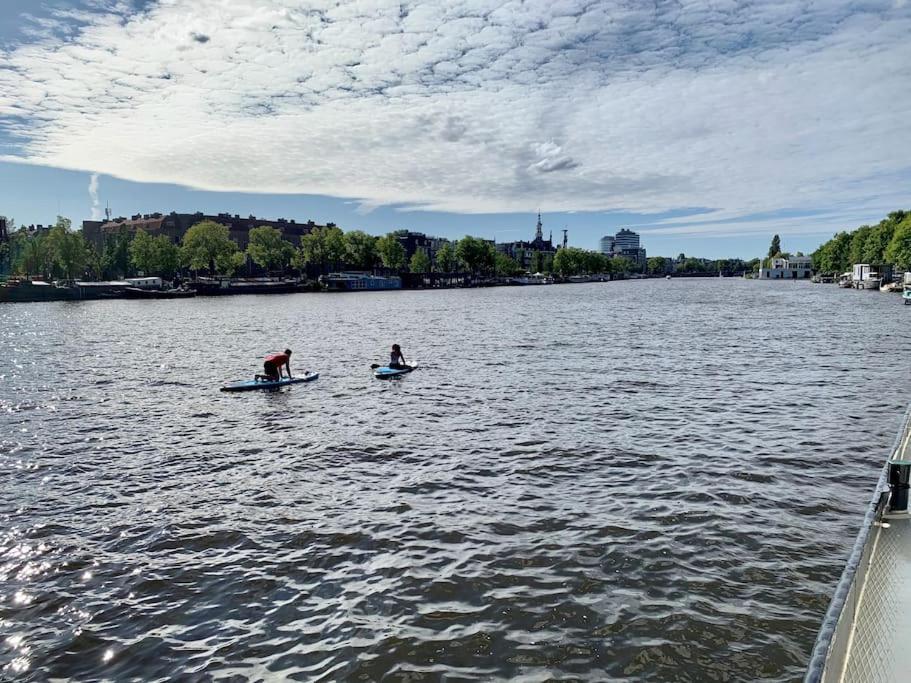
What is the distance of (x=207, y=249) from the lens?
172m

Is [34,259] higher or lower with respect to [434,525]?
higher

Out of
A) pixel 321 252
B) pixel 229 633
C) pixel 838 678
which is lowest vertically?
pixel 229 633

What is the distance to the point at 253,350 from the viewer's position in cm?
4769

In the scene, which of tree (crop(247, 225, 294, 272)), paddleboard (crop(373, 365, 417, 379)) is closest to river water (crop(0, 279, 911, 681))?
paddleboard (crop(373, 365, 417, 379))

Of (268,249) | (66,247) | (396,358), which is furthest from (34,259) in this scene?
(396,358)

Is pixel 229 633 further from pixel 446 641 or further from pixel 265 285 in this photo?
pixel 265 285

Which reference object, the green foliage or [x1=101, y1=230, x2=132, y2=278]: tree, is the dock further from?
the green foliage

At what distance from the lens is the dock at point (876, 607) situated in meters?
6.91

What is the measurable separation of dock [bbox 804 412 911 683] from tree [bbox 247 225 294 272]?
190608mm

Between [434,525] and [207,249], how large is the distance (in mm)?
176514

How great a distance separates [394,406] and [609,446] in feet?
35.3

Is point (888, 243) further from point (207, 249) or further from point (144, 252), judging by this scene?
point (144, 252)

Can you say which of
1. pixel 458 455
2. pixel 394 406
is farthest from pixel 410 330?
pixel 458 455

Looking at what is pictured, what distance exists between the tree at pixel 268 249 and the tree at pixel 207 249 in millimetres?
8802
